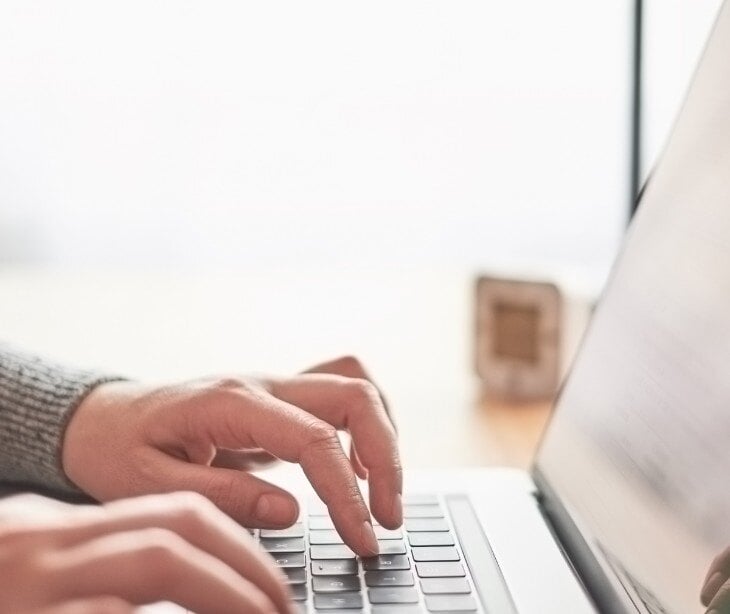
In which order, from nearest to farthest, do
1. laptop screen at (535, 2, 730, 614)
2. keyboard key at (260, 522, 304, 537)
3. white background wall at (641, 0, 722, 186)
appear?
laptop screen at (535, 2, 730, 614) → keyboard key at (260, 522, 304, 537) → white background wall at (641, 0, 722, 186)

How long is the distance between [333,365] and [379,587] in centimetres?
21

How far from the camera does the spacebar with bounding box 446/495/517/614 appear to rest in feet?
1.54

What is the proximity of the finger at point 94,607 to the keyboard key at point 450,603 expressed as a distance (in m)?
0.18

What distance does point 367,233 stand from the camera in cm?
175

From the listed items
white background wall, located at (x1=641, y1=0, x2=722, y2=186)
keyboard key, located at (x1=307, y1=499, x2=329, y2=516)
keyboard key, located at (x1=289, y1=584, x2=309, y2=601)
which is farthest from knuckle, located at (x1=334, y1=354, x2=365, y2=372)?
white background wall, located at (x1=641, y1=0, x2=722, y2=186)

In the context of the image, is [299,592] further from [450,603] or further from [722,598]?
[722,598]

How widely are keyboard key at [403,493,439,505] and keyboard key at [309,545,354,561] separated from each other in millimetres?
82

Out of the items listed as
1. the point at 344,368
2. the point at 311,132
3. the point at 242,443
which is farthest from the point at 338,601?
the point at 311,132

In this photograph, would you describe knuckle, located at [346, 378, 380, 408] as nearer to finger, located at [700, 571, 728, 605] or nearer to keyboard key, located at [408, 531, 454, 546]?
keyboard key, located at [408, 531, 454, 546]

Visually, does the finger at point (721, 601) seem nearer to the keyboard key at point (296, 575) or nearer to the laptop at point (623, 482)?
the laptop at point (623, 482)

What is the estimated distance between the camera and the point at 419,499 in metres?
0.60

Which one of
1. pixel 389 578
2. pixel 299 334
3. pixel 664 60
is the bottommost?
pixel 299 334

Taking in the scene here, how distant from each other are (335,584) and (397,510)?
58 mm

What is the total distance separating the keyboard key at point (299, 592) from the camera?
47 centimetres
